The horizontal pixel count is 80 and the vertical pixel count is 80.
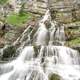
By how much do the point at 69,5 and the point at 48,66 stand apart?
742 inches

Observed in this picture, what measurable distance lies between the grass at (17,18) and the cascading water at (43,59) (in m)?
2.73

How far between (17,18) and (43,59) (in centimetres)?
1281

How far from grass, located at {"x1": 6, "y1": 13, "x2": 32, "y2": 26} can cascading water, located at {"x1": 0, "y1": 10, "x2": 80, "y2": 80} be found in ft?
8.96

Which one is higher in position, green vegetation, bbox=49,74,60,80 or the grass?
the grass

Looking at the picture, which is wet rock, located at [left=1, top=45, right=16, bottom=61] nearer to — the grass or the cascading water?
the cascading water

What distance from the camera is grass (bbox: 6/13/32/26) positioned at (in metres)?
36.8

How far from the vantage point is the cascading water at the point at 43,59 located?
24844 mm

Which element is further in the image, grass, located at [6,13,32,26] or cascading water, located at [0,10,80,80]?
grass, located at [6,13,32,26]

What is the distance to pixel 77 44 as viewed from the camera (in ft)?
97.9

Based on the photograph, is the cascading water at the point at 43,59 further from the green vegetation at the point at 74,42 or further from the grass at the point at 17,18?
the grass at the point at 17,18

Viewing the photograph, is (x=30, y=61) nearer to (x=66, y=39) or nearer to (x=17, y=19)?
(x=66, y=39)

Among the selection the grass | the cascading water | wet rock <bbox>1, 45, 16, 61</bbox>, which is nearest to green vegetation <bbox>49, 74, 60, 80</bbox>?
the cascading water

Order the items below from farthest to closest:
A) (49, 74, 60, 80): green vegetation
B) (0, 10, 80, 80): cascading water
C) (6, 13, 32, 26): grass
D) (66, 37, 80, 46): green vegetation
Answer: (6, 13, 32, 26): grass, (66, 37, 80, 46): green vegetation, (0, 10, 80, 80): cascading water, (49, 74, 60, 80): green vegetation

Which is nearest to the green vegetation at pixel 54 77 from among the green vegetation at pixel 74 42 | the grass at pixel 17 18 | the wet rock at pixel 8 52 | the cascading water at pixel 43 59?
the cascading water at pixel 43 59
